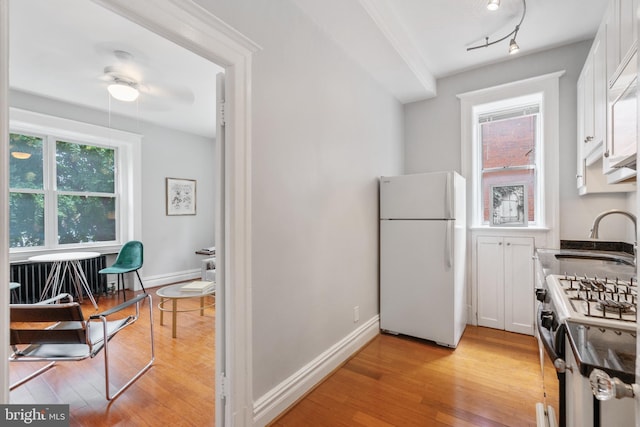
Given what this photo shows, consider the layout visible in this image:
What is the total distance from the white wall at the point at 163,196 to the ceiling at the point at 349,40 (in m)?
1.24

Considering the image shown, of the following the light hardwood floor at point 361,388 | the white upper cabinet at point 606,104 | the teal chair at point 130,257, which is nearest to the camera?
the white upper cabinet at point 606,104

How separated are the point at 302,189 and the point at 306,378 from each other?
4.22ft

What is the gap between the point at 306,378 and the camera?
1.99m

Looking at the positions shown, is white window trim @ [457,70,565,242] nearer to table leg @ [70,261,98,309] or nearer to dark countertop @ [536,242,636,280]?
dark countertop @ [536,242,636,280]

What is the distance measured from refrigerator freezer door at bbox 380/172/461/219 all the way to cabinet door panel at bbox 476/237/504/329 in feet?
2.71

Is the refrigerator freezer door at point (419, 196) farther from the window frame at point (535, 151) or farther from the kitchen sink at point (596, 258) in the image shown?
the kitchen sink at point (596, 258)

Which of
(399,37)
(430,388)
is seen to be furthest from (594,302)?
(399,37)

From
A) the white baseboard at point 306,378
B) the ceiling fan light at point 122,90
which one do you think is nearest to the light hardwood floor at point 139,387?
the white baseboard at point 306,378

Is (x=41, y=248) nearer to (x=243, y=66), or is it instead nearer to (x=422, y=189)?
(x=243, y=66)

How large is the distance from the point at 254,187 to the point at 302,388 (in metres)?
1.37

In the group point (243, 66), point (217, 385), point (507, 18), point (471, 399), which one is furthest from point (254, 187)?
point (507, 18)

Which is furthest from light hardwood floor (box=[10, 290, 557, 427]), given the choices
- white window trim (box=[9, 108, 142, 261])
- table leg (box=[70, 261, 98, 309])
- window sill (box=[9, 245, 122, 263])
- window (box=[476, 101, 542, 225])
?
white window trim (box=[9, 108, 142, 261])

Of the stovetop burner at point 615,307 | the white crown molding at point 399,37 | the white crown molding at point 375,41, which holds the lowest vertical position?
the stovetop burner at point 615,307

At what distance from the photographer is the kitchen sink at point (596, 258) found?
2031 millimetres
